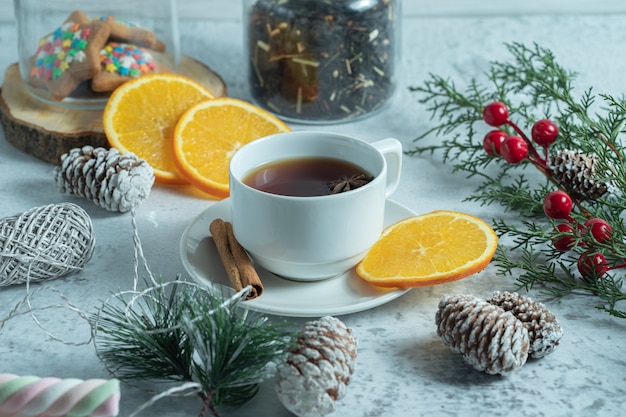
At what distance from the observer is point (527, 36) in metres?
1.80

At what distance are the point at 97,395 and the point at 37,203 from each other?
1.86 ft

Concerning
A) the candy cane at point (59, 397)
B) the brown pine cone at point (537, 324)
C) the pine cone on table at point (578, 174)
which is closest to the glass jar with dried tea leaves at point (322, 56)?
the pine cone on table at point (578, 174)

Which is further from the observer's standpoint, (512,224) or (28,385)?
(512,224)

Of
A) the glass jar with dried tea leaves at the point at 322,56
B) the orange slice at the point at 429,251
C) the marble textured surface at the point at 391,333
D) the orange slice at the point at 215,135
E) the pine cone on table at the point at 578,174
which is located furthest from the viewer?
the glass jar with dried tea leaves at the point at 322,56

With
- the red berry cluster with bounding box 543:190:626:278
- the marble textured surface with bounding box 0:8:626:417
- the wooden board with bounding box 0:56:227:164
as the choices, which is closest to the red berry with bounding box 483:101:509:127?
the marble textured surface with bounding box 0:8:626:417

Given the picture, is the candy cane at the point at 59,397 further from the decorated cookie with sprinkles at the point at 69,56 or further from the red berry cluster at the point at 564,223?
the decorated cookie with sprinkles at the point at 69,56

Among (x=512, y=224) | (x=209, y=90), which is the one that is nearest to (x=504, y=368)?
(x=512, y=224)

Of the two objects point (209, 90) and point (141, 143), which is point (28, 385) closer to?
point (141, 143)

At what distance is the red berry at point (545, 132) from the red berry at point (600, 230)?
212 mm

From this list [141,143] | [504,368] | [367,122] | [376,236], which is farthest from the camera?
[367,122]

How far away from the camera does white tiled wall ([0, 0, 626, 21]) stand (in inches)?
75.7

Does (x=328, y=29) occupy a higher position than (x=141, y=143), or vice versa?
(x=328, y=29)

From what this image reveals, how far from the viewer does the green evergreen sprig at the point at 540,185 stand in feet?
3.32

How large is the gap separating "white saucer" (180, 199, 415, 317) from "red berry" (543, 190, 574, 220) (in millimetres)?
224
